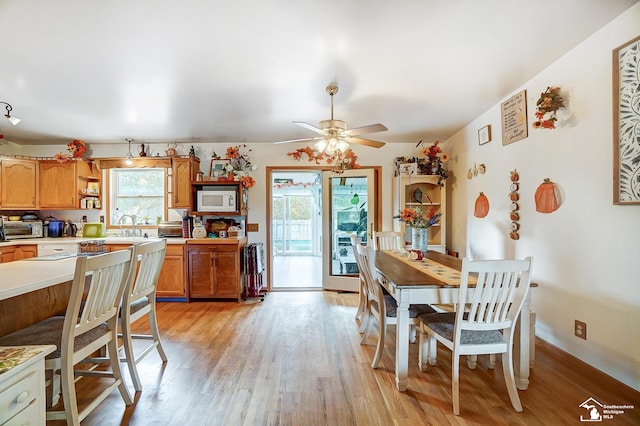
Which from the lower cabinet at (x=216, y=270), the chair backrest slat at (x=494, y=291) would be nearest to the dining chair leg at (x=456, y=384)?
the chair backrest slat at (x=494, y=291)

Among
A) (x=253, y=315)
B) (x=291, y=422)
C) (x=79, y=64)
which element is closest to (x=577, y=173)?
(x=291, y=422)

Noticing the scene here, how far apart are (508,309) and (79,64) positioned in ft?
11.8

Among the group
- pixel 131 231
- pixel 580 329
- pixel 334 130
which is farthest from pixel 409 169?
pixel 131 231

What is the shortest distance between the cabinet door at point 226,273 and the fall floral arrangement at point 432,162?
267 cm

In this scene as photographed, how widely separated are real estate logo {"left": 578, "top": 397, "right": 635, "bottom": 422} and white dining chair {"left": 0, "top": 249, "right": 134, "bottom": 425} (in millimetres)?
2777

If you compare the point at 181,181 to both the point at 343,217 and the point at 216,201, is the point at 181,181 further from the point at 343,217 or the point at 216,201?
the point at 343,217

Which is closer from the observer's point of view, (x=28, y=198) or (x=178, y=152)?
(x=28, y=198)

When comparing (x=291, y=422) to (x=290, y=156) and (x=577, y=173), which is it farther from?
(x=290, y=156)

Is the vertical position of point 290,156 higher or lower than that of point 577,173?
higher

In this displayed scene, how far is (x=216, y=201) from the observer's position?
4.25 meters

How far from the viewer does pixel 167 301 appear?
400cm

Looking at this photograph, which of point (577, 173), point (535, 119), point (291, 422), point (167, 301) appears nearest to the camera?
point (291, 422)

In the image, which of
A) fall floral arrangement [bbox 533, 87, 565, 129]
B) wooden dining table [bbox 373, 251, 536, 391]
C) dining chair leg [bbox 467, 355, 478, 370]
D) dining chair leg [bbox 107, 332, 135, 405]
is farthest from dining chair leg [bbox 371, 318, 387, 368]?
fall floral arrangement [bbox 533, 87, 565, 129]

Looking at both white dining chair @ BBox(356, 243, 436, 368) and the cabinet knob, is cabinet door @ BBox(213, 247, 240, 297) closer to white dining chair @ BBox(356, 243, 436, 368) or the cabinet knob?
white dining chair @ BBox(356, 243, 436, 368)
